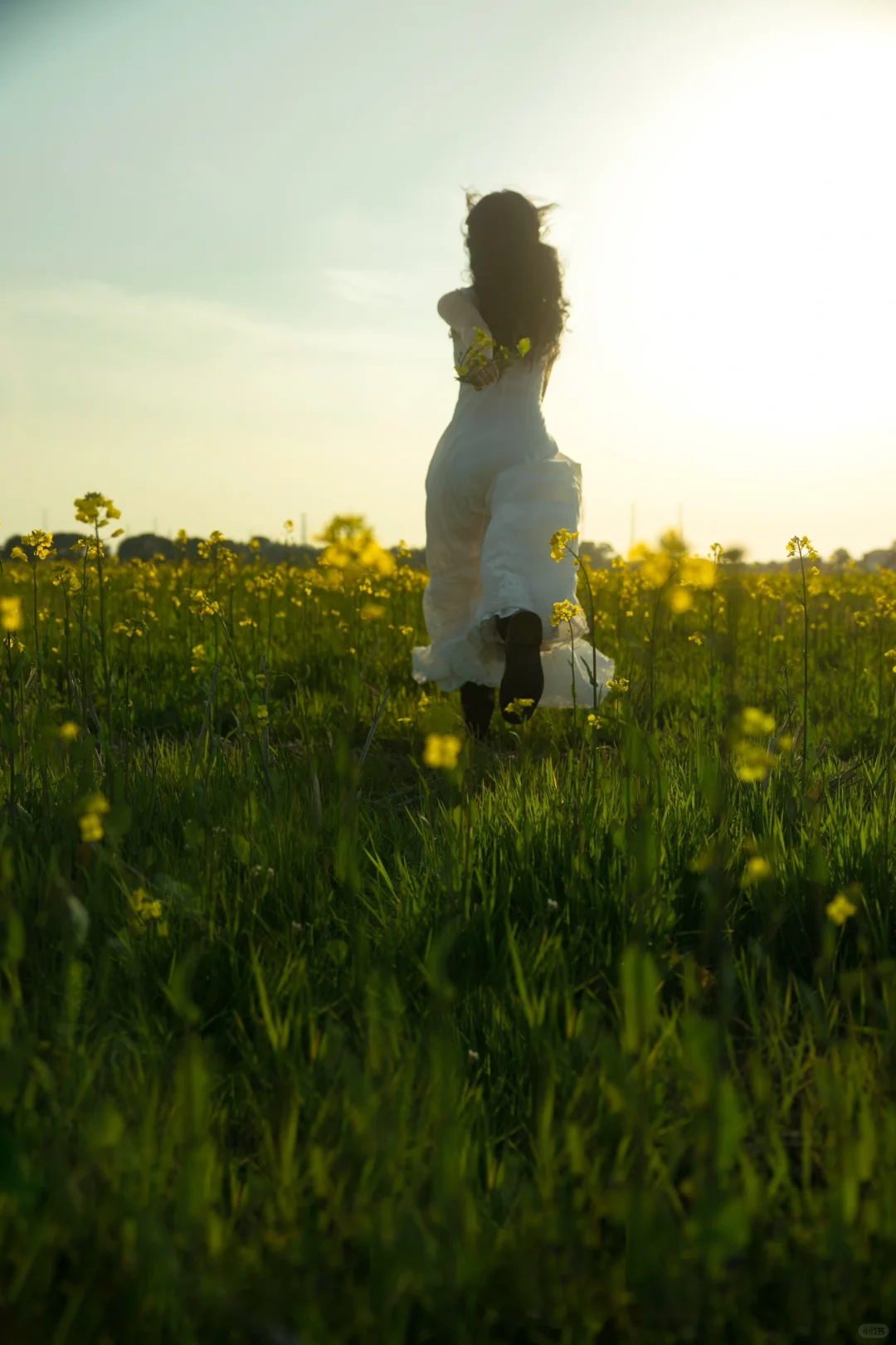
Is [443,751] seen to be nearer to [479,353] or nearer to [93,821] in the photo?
[93,821]

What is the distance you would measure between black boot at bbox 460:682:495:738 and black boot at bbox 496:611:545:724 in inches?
11.9

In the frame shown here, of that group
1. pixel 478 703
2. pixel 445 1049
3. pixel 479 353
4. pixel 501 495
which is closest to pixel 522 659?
pixel 478 703

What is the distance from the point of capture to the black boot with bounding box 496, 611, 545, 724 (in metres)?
3.35

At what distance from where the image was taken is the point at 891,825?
2.14m

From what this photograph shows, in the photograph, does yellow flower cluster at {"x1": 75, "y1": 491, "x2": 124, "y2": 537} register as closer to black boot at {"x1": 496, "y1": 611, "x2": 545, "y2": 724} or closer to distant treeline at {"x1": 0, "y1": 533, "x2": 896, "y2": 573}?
black boot at {"x1": 496, "y1": 611, "x2": 545, "y2": 724}

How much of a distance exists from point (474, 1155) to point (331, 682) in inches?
132

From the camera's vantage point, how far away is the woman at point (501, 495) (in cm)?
367

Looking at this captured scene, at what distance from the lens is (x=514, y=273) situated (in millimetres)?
3920

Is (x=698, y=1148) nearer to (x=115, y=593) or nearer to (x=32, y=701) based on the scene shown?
(x=32, y=701)

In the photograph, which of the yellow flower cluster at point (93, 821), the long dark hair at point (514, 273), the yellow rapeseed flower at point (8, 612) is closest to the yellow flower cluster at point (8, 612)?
the yellow rapeseed flower at point (8, 612)

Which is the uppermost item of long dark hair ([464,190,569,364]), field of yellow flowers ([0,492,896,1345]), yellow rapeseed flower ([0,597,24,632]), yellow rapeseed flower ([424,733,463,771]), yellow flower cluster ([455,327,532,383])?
long dark hair ([464,190,569,364])

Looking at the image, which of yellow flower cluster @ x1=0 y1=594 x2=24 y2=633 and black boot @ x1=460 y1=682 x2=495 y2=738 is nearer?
yellow flower cluster @ x1=0 y1=594 x2=24 y2=633

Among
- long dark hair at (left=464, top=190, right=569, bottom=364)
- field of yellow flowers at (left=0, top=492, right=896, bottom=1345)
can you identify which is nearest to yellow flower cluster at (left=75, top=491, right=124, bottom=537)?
field of yellow flowers at (left=0, top=492, right=896, bottom=1345)

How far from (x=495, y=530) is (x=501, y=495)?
159 mm
